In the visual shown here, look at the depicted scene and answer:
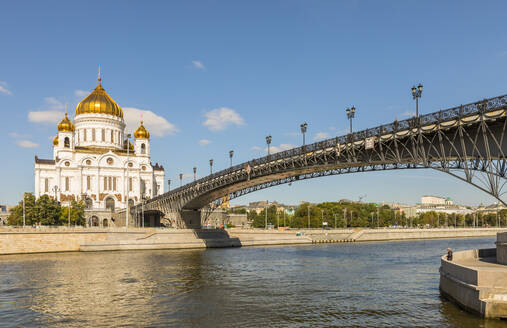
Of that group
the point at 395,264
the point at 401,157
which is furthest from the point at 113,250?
the point at 401,157

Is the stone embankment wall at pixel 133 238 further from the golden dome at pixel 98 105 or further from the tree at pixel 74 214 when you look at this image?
the golden dome at pixel 98 105

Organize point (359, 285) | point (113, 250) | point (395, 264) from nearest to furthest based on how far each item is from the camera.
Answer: point (359, 285)
point (395, 264)
point (113, 250)

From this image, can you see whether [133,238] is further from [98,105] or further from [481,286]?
[98,105]

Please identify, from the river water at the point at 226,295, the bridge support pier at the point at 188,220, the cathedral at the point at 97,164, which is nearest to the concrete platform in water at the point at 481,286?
the river water at the point at 226,295

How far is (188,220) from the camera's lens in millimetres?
73312

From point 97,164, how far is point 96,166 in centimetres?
54

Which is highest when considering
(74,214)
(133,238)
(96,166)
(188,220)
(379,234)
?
(96,166)

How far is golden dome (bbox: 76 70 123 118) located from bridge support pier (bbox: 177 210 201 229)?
44.3 metres

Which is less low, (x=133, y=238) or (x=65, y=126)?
(x=65, y=126)

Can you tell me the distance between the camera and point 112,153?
101 meters

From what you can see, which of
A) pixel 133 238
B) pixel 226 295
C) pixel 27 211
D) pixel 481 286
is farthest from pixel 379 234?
pixel 481 286

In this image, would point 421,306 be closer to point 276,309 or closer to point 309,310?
point 309,310

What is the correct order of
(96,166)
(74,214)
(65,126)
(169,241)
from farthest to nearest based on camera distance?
1. (65,126)
2. (96,166)
3. (74,214)
4. (169,241)

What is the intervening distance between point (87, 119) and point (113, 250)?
52204 millimetres
